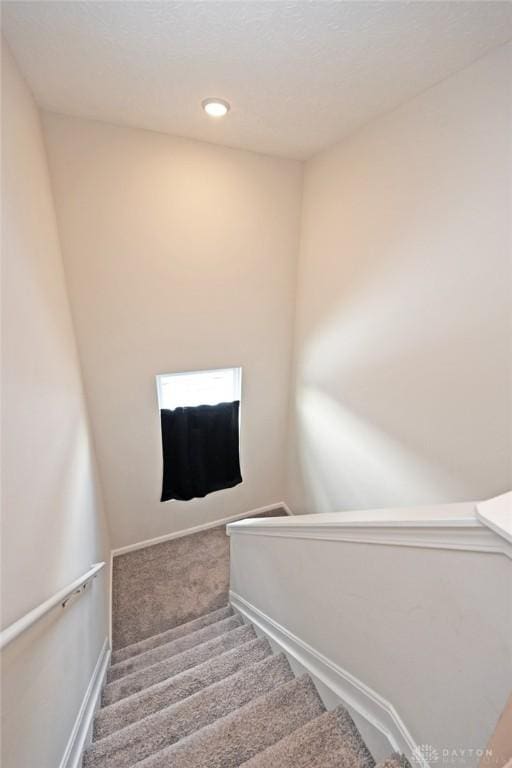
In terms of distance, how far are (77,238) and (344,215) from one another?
68.5 inches

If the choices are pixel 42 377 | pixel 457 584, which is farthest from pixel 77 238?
pixel 457 584

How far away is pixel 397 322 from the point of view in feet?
6.46

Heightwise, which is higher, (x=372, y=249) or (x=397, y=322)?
(x=372, y=249)

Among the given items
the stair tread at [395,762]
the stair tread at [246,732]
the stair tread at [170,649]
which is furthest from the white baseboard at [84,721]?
the stair tread at [395,762]

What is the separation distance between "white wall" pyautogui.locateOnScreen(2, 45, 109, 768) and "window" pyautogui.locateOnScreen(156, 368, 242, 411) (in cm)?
90

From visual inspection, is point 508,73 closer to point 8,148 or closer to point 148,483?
point 8,148

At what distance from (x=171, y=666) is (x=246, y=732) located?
91cm

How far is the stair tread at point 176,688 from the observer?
1.71 meters

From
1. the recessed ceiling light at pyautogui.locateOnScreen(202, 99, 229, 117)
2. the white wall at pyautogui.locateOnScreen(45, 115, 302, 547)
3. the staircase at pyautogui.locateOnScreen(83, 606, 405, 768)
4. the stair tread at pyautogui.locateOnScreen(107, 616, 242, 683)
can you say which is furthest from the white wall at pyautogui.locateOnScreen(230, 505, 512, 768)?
the recessed ceiling light at pyautogui.locateOnScreen(202, 99, 229, 117)

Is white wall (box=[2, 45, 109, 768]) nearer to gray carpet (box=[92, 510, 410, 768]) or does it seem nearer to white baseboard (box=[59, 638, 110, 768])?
white baseboard (box=[59, 638, 110, 768])

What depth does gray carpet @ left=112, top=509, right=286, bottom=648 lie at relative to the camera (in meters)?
2.79

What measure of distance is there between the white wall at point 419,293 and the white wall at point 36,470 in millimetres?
1782

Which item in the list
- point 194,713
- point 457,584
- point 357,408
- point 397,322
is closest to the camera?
point 457,584

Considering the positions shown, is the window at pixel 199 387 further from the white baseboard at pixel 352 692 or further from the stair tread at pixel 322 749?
the stair tread at pixel 322 749
